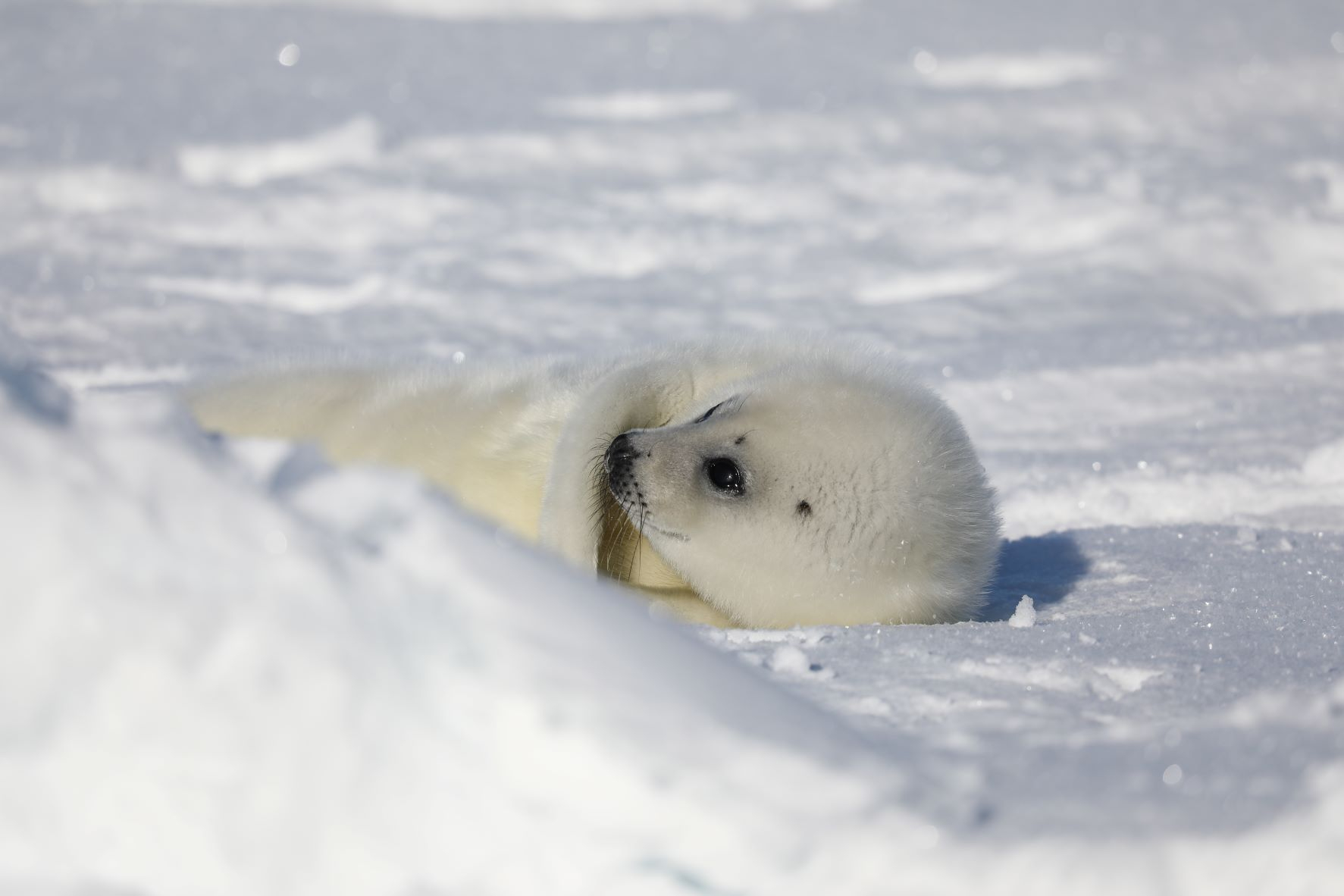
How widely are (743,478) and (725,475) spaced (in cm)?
3

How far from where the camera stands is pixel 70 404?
4.13ft

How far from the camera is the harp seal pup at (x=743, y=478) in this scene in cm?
214

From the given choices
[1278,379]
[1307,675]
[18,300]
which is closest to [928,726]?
[1307,675]

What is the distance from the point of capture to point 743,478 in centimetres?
218

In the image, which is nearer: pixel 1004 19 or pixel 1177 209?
pixel 1177 209

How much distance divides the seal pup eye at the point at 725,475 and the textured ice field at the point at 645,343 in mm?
269

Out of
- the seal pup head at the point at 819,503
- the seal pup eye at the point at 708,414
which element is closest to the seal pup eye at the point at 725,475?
the seal pup head at the point at 819,503

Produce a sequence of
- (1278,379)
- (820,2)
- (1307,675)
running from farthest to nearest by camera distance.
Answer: (820,2) < (1278,379) < (1307,675)

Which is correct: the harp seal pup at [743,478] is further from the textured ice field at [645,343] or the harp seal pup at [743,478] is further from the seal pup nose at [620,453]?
the textured ice field at [645,343]

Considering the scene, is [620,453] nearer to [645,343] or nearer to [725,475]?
[725,475]

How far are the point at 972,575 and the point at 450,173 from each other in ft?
12.9

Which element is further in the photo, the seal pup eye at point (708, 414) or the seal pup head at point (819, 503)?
the seal pup eye at point (708, 414)

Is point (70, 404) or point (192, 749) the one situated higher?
point (70, 404)

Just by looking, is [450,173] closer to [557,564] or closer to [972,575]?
[972,575]
